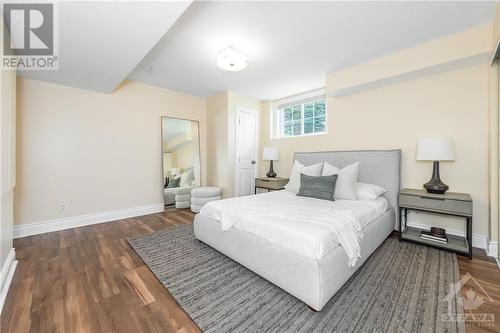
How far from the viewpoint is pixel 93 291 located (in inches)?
65.4

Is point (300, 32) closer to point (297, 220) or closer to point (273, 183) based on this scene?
point (297, 220)

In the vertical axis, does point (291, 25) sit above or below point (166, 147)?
above

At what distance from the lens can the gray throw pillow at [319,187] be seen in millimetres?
2681

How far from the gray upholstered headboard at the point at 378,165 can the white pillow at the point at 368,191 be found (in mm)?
151

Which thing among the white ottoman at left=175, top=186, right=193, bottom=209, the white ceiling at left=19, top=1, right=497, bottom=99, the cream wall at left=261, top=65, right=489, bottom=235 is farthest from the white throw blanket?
the white ottoman at left=175, top=186, right=193, bottom=209

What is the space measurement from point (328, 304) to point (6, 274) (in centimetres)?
275

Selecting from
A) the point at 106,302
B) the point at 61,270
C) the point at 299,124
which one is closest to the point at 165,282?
the point at 106,302

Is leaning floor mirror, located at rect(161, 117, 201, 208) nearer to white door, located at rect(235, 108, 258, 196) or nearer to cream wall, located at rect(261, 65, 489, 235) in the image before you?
white door, located at rect(235, 108, 258, 196)

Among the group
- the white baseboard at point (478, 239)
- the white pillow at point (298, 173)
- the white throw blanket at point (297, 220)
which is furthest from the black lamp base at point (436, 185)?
the white pillow at point (298, 173)

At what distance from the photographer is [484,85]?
238 cm

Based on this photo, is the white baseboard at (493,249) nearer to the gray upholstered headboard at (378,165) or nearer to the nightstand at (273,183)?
the gray upholstered headboard at (378,165)

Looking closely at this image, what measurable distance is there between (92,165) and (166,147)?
1.26 meters

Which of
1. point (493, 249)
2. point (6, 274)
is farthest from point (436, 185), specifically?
point (6, 274)

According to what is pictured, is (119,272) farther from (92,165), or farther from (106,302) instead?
(92,165)
